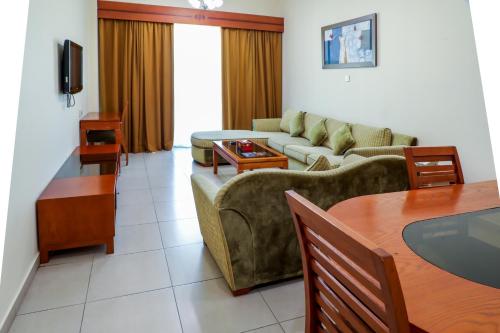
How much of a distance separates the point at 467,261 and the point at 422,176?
3.41 feet

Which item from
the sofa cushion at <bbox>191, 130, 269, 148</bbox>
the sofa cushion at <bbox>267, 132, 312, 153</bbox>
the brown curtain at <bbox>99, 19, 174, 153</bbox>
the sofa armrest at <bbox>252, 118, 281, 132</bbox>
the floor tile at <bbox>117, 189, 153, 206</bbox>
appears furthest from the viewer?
the sofa armrest at <bbox>252, 118, 281, 132</bbox>

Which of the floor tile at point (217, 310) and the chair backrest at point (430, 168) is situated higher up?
the chair backrest at point (430, 168)

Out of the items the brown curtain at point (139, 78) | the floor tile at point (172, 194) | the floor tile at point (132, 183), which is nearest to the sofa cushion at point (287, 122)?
the brown curtain at point (139, 78)

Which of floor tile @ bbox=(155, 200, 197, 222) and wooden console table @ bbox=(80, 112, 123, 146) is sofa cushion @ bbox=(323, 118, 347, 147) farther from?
wooden console table @ bbox=(80, 112, 123, 146)

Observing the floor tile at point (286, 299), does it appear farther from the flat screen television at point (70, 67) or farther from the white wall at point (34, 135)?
the flat screen television at point (70, 67)

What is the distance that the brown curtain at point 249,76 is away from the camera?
7.04m

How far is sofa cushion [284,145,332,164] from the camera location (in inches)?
184

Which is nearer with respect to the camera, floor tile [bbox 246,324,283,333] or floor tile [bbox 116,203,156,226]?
floor tile [bbox 246,324,283,333]

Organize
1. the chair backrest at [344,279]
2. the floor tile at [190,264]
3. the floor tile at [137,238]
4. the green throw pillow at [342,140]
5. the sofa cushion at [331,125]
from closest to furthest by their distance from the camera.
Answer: the chair backrest at [344,279], the floor tile at [190,264], the floor tile at [137,238], the green throw pillow at [342,140], the sofa cushion at [331,125]

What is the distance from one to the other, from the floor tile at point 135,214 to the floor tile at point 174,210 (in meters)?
0.07

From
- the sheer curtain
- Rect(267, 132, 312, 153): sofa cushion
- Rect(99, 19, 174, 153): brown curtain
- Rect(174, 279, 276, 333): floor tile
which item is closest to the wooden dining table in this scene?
Rect(174, 279, 276, 333): floor tile

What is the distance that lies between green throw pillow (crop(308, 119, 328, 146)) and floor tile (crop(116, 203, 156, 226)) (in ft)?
8.48

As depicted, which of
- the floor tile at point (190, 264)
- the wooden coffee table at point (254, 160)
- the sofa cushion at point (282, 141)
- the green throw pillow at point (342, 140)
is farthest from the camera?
the sofa cushion at point (282, 141)

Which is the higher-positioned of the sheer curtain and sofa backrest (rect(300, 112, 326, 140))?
the sheer curtain
